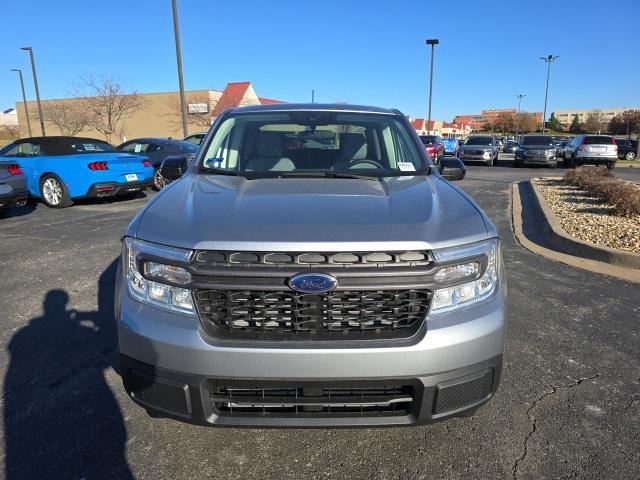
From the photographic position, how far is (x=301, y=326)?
2016 millimetres

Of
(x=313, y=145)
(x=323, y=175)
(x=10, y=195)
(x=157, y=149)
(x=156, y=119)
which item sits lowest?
(x=10, y=195)

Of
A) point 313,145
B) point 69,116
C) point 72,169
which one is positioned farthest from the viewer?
point 69,116

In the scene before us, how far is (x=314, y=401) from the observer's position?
2.02 meters

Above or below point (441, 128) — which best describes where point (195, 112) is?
above

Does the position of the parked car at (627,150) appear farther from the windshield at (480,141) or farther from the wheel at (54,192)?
the wheel at (54,192)

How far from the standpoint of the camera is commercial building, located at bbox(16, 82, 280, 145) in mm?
46125

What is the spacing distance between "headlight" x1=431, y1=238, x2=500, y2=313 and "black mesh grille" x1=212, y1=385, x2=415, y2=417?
42 centimetres

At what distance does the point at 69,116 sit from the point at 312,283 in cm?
5049

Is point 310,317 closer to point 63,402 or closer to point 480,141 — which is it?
point 63,402

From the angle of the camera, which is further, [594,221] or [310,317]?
[594,221]

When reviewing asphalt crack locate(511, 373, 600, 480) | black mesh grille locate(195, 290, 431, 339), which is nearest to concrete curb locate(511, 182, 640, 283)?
asphalt crack locate(511, 373, 600, 480)

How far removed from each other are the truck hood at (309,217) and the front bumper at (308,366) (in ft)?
1.18

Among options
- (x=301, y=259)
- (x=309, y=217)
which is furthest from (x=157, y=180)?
(x=301, y=259)

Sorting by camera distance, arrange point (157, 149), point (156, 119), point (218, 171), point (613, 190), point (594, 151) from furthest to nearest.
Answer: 1. point (156, 119)
2. point (594, 151)
3. point (157, 149)
4. point (613, 190)
5. point (218, 171)
